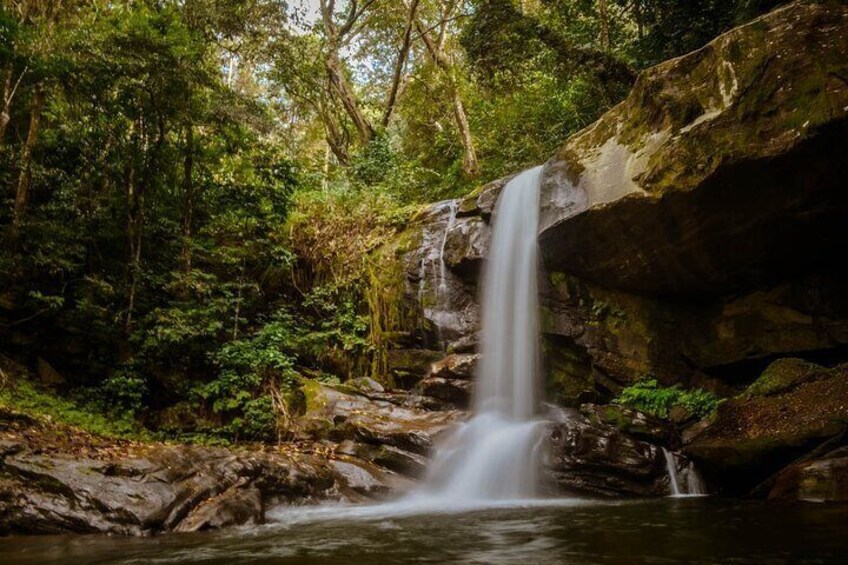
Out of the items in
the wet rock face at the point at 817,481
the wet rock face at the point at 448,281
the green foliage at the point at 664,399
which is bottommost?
the wet rock face at the point at 817,481

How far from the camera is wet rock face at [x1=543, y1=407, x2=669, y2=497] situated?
20.2 ft

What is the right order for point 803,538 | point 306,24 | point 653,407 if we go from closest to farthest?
point 803,538 → point 653,407 → point 306,24

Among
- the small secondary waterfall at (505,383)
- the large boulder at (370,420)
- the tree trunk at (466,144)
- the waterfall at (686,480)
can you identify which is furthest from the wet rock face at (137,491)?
the tree trunk at (466,144)

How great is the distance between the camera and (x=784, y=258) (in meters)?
7.22

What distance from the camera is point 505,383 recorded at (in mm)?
8969

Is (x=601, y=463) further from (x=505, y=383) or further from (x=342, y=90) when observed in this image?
(x=342, y=90)

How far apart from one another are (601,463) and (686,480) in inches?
38.6

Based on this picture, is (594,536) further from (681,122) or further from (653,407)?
(681,122)

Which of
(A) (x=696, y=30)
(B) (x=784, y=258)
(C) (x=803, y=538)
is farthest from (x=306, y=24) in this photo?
(C) (x=803, y=538)

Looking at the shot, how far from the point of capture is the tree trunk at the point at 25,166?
833 cm

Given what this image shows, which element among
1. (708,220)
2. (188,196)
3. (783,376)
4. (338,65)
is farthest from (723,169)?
(338,65)

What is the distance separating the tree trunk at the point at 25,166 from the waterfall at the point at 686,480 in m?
10.2

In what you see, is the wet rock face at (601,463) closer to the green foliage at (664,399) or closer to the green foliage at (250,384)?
the green foliage at (664,399)

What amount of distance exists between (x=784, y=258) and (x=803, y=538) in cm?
501
